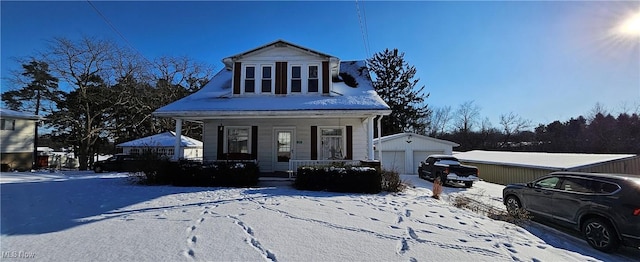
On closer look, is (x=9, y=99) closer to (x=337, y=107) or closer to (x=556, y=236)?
(x=337, y=107)

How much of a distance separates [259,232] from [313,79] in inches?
376

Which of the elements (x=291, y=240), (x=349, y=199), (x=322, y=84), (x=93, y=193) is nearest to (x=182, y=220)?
(x=291, y=240)

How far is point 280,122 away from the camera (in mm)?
13883

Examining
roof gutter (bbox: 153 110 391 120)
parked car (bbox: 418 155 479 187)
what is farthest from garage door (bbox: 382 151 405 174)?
roof gutter (bbox: 153 110 391 120)

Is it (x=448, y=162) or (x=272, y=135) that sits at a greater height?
(x=272, y=135)

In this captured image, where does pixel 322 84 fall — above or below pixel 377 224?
above

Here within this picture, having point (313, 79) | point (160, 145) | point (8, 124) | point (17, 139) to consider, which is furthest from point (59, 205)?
point (8, 124)

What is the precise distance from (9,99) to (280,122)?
95.0ft

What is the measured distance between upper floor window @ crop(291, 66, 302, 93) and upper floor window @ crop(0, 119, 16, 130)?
22.4m

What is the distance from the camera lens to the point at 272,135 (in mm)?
13914

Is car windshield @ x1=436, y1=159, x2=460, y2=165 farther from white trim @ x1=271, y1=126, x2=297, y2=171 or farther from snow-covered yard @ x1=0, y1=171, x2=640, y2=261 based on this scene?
snow-covered yard @ x1=0, y1=171, x2=640, y2=261

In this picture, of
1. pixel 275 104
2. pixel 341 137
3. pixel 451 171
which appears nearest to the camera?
pixel 275 104

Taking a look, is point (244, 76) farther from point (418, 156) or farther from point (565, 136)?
point (565, 136)

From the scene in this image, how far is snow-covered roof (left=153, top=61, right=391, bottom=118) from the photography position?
11.3 metres
